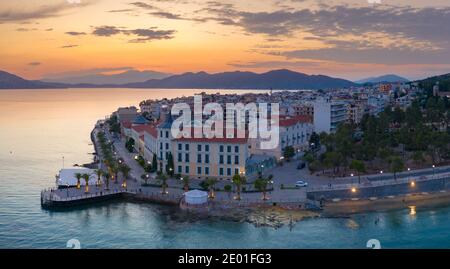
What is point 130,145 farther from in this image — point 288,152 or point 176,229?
point 176,229

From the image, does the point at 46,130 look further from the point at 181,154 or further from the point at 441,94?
the point at 441,94

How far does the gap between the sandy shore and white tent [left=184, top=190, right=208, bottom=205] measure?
1.90 m

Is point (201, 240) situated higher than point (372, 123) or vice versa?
point (372, 123)

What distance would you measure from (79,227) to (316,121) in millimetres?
11014

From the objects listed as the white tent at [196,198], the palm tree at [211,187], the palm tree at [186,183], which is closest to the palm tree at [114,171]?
the palm tree at [186,183]

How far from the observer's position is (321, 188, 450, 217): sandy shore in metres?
7.95

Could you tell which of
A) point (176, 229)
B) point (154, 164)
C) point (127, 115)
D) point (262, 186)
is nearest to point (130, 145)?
point (154, 164)

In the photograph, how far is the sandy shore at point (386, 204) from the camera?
7954 mm

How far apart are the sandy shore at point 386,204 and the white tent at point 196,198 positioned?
1905 millimetres

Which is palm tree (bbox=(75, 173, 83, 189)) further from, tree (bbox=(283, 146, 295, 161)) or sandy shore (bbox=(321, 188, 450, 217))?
tree (bbox=(283, 146, 295, 161))

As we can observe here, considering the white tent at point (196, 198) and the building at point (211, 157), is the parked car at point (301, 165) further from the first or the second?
the white tent at point (196, 198)

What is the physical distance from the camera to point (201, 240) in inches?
253

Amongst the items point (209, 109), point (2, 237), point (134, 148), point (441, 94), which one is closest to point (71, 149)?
point (134, 148)
